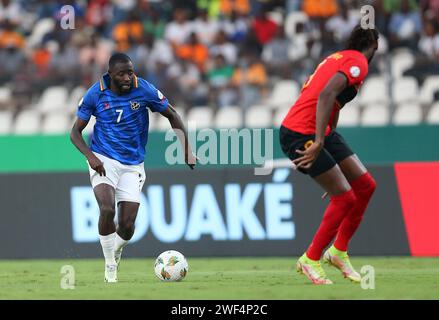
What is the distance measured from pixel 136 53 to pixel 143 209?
4.86 metres

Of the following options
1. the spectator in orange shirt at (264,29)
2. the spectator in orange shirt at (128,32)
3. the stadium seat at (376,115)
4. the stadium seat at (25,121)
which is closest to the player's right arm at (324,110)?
the stadium seat at (376,115)

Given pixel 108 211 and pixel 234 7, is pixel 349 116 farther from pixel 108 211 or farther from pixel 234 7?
pixel 108 211

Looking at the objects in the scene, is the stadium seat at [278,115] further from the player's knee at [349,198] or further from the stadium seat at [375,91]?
the player's knee at [349,198]

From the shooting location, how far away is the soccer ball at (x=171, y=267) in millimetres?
11227

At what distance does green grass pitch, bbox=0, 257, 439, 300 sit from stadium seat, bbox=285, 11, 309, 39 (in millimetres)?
5510

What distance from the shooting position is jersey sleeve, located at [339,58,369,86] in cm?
1018

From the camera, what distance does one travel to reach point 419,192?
50.2 feet

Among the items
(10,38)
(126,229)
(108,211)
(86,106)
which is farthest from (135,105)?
(10,38)

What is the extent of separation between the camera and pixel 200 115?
17938 mm

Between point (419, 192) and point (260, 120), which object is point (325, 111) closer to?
point (419, 192)

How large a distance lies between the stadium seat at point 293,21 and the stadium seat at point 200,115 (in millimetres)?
2282

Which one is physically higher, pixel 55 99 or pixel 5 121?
pixel 55 99

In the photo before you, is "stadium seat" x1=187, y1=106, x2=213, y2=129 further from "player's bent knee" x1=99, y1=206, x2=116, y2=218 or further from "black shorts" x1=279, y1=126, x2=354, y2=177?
"black shorts" x1=279, y1=126, x2=354, y2=177

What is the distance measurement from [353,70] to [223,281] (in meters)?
2.72
